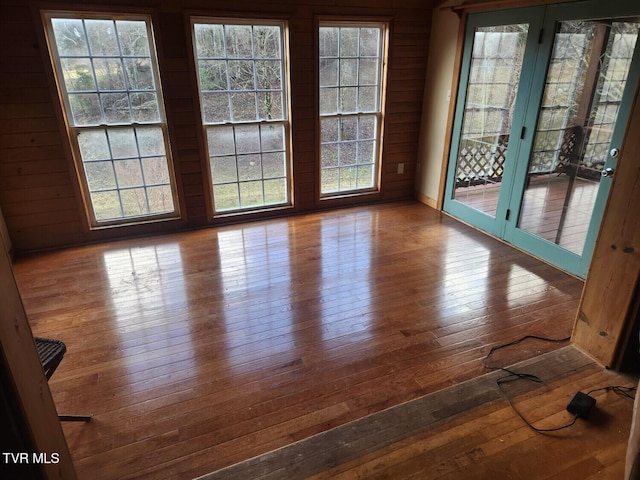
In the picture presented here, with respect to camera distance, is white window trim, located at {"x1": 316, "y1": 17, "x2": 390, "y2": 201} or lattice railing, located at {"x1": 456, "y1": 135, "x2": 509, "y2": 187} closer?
lattice railing, located at {"x1": 456, "y1": 135, "x2": 509, "y2": 187}

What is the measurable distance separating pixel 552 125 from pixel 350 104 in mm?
2099

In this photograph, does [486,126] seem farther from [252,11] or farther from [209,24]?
[209,24]

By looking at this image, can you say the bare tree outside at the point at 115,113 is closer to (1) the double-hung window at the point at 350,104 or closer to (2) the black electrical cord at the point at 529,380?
(1) the double-hung window at the point at 350,104

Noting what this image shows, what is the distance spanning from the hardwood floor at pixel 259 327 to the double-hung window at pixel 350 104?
0.98 meters

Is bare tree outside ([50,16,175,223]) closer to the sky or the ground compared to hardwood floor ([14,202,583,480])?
closer to the sky

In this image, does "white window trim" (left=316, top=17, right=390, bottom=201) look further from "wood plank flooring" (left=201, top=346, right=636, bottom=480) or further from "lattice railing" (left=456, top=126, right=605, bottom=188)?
"wood plank flooring" (left=201, top=346, right=636, bottom=480)

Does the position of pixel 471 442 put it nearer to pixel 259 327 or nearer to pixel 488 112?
pixel 259 327

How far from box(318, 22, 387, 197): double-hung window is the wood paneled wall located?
0.14 m

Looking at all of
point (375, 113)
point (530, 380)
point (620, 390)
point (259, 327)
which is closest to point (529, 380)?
point (530, 380)

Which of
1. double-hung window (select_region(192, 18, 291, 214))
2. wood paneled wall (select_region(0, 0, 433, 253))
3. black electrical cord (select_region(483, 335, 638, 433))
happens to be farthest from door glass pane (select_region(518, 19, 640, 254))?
double-hung window (select_region(192, 18, 291, 214))

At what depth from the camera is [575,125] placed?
3.13m

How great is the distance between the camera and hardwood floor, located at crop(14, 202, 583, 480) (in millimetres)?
1937

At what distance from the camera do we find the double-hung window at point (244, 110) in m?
3.88

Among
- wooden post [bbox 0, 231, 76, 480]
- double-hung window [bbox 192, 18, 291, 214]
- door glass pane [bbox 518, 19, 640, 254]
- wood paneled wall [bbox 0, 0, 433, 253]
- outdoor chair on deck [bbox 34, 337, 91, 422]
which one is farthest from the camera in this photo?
double-hung window [bbox 192, 18, 291, 214]
